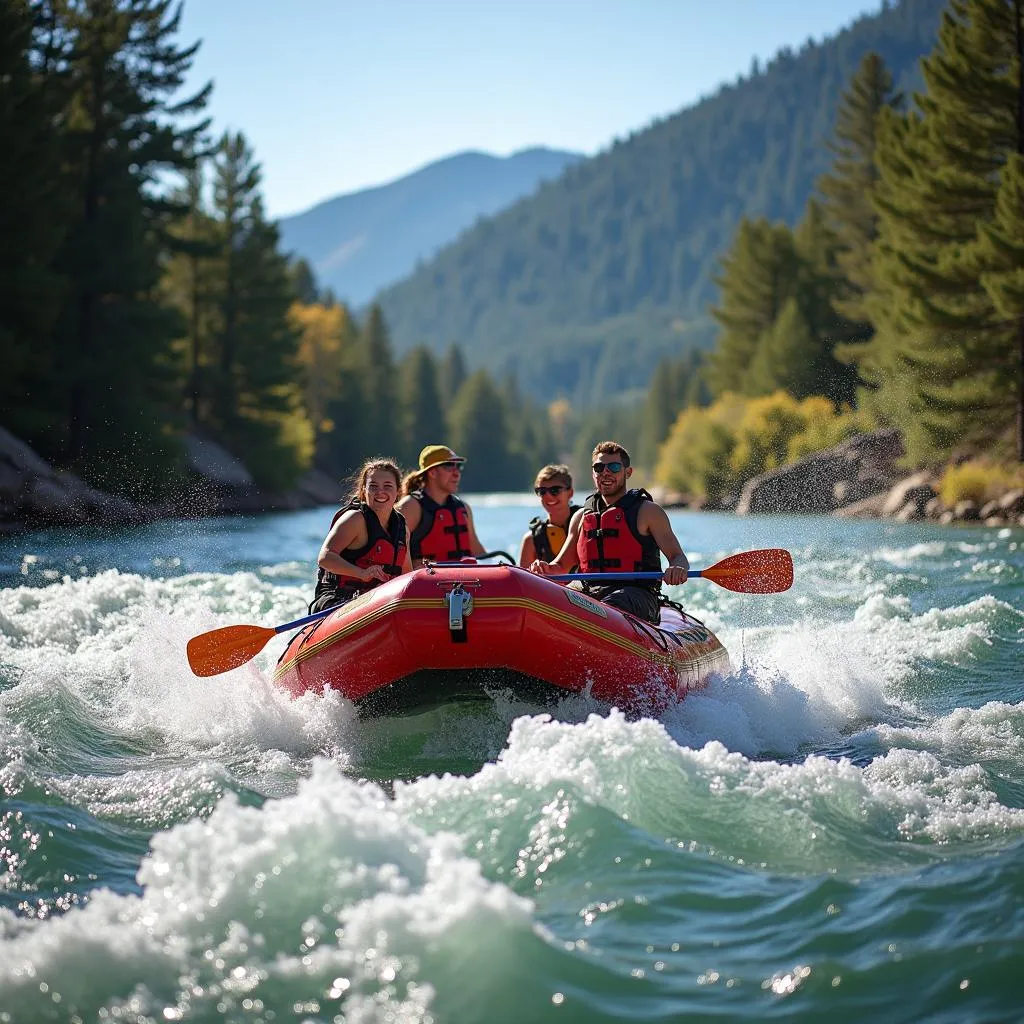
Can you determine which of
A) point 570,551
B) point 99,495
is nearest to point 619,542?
point 570,551

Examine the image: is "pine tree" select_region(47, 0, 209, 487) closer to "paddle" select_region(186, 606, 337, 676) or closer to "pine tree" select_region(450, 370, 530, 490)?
"paddle" select_region(186, 606, 337, 676)

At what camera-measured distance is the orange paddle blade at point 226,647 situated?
7621 millimetres

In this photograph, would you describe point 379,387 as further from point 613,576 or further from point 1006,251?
point 613,576

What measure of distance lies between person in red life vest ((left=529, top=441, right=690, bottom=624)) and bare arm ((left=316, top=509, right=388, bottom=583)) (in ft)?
4.52

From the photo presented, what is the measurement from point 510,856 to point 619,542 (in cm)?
373

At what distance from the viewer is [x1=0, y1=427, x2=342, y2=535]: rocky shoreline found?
2211cm

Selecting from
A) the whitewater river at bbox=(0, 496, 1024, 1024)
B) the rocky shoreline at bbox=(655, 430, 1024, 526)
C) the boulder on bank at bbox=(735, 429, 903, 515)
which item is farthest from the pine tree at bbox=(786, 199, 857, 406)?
the whitewater river at bbox=(0, 496, 1024, 1024)

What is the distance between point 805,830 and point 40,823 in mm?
3079

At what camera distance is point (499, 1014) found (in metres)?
3.60

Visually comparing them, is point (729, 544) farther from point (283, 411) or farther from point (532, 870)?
point (283, 411)

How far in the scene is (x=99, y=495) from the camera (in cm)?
2552

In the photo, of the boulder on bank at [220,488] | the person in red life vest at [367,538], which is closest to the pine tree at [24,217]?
the boulder on bank at [220,488]

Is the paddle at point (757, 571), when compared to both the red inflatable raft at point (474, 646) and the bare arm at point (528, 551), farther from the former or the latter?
the red inflatable raft at point (474, 646)

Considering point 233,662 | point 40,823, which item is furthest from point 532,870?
point 233,662
